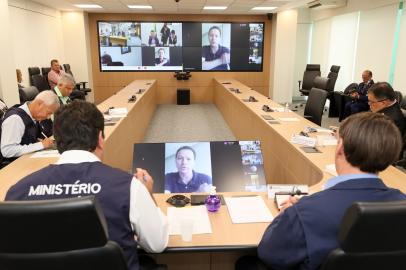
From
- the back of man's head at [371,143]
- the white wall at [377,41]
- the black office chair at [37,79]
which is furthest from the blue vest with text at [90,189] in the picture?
the white wall at [377,41]

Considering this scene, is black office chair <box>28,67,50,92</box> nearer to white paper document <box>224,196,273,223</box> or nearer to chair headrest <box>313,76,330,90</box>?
chair headrest <box>313,76,330,90</box>

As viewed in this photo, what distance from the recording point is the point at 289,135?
341 centimetres

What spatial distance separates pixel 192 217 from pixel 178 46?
898 cm

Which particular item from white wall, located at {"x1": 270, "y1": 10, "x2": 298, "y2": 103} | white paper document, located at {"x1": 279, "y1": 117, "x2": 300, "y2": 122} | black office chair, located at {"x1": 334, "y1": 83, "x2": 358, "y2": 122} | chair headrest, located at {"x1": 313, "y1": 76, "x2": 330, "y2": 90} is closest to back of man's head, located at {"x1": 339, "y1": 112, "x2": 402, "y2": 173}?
white paper document, located at {"x1": 279, "y1": 117, "x2": 300, "y2": 122}

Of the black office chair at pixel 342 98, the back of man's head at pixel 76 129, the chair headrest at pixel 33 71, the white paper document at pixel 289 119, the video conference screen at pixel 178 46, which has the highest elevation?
the video conference screen at pixel 178 46

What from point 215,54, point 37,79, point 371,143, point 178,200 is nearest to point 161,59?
point 215,54

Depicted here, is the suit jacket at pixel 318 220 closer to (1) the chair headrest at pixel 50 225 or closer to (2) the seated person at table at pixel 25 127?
(1) the chair headrest at pixel 50 225

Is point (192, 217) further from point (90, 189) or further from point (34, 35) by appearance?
point (34, 35)

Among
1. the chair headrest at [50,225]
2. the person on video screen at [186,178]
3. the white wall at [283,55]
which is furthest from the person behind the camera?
the white wall at [283,55]

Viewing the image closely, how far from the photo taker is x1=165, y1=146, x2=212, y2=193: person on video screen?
2221 mm

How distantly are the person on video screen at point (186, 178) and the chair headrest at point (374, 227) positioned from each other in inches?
48.0

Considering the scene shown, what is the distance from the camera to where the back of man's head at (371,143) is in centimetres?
118

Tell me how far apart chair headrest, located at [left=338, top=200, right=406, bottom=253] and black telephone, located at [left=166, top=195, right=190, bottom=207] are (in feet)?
3.37

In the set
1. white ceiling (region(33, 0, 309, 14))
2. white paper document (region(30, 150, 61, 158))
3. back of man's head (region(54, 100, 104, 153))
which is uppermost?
white ceiling (region(33, 0, 309, 14))
